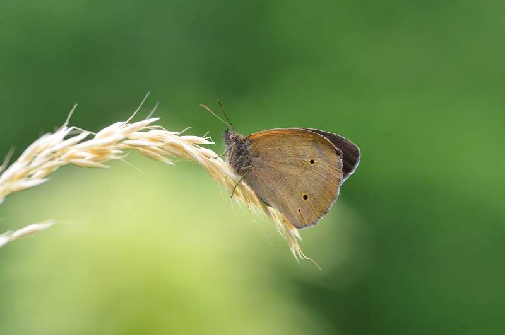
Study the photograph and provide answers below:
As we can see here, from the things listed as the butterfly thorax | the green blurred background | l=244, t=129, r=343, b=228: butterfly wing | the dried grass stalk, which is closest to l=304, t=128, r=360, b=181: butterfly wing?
l=244, t=129, r=343, b=228: butterfly wing

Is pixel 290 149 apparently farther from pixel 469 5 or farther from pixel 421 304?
pixel 469 5

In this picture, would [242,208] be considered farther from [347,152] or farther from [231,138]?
[347,152]

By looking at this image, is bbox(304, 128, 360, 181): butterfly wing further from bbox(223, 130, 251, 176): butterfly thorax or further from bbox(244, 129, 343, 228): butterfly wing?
bbox(223, 130, 251, 176): butterfly thorax

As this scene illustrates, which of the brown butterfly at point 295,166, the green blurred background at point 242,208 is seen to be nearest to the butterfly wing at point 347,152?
the brown butterfly at point 295,166

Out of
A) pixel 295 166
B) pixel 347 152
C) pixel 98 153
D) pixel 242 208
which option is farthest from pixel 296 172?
pixel 242 208

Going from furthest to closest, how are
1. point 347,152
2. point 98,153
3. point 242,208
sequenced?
1. point 242,208
2. point 347,152
3. point 98,153

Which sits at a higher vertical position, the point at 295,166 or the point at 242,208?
the point at 242,208
